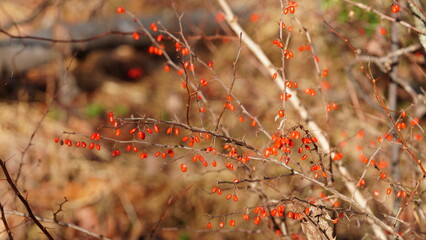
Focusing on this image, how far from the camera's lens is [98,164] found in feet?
19.6

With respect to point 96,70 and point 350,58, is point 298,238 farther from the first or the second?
point 96,70

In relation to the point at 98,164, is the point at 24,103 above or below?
above

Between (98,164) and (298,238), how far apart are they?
3274 mm

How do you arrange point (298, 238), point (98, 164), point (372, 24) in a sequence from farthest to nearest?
point (98, 164), point (372, 24), point (298, 238)

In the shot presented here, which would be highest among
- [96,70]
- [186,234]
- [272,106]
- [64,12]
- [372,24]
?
[64,12]

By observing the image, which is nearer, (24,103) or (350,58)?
(350,58)

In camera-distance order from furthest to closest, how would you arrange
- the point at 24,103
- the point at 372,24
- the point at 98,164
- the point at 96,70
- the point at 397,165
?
1. the point at 96,70
2. the point at 24,103
3. the point at 98,164
4. the point at 372,24
5. the point at 397,165

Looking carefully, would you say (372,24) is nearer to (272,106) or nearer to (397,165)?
(397,165)

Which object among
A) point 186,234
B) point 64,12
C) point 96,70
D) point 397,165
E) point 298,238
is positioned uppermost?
point 64,12

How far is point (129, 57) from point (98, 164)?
9.83 ft

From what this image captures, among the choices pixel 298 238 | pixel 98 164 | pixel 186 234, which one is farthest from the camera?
pixel 98 164

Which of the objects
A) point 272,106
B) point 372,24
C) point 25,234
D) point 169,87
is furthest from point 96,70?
point 372,24

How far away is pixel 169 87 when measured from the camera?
308 inches

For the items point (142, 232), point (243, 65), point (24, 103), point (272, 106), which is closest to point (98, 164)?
point (142, 232)
